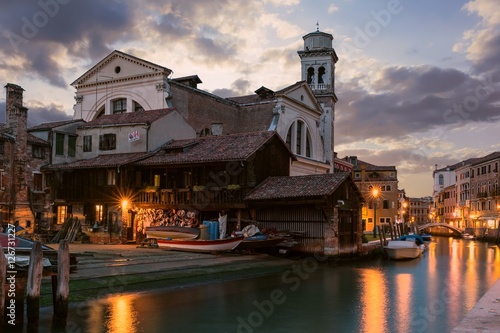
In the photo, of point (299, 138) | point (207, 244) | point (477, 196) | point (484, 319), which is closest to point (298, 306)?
point (484, 319)

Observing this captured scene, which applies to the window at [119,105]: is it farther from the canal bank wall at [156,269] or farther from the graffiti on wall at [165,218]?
the canal bank wall at [156,269]

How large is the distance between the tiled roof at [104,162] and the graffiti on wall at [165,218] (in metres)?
3.08

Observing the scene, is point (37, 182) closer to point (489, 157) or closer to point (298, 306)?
point (298, 306)

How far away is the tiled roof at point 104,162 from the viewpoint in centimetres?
3206

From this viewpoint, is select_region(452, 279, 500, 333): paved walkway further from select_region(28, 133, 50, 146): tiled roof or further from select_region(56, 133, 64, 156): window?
select_region(56, 133, 64, 156): window

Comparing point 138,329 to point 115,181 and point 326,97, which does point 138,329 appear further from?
point 326,97

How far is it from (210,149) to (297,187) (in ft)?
18.8

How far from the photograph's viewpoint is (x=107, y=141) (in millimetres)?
34969

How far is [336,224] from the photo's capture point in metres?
29.0

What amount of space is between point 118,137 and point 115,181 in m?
3.36

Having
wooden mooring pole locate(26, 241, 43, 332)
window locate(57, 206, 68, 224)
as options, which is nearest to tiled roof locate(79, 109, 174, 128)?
window locate(57, 206, 68, 224)

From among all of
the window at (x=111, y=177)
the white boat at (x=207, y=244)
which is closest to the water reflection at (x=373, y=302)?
the white boat at (x=207, y=244)

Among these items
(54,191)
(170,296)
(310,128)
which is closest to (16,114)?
(54,191)

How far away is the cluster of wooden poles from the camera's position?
41.4 feet
